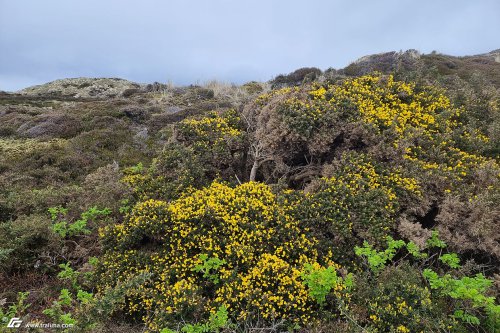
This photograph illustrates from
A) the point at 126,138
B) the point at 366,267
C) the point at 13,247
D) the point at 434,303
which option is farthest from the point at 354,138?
the point at 126,138

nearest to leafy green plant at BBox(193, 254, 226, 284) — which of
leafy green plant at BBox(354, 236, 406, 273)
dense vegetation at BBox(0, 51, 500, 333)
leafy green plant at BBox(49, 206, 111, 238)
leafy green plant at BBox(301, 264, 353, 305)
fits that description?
dense vegetation at BBox(0, 51, 500, 333)

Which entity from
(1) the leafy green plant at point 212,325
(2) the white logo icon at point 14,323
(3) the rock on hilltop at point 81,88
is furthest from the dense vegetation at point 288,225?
(3) the rock on hilltop at point 81,88

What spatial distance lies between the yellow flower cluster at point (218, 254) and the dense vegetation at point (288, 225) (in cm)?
Answer: 2

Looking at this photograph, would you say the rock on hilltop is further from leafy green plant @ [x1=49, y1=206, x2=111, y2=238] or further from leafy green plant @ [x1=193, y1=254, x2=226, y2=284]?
leafy green plant @ [x1=193, y1=254, x2=226, y2=284]

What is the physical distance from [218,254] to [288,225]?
128 centimetres

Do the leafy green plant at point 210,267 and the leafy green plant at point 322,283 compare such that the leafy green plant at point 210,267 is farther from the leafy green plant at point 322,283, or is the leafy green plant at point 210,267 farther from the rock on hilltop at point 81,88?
the rock on hilltop at point 81,88

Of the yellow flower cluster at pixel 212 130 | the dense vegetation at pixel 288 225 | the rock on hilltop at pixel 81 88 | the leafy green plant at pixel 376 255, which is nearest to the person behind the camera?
the dense vegetation at pixel 288 225

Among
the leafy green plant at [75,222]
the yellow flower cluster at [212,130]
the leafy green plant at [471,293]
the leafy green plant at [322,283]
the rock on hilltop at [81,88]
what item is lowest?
the leafy green plant at [471,293]

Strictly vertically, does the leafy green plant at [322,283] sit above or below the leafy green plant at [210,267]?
below

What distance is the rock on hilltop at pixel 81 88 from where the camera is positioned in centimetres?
3528

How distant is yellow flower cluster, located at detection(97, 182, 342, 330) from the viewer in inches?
189

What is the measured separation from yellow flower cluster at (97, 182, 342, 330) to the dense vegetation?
0.02 meters

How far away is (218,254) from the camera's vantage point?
5465mm

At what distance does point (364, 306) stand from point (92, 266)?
4.60m
